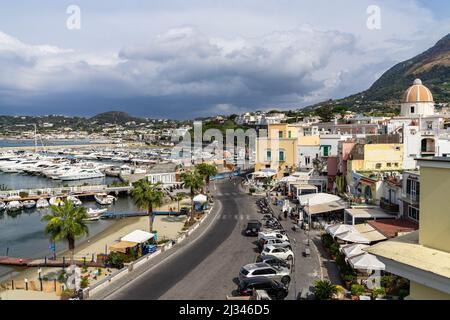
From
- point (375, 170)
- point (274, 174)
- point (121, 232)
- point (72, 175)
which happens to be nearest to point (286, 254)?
point (375, 170)

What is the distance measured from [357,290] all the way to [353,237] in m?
6.26

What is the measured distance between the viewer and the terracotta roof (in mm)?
22047

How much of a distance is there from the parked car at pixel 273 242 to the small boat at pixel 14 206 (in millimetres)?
36136

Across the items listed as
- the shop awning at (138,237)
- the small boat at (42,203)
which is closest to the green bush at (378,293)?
the shop awning at (138,237)

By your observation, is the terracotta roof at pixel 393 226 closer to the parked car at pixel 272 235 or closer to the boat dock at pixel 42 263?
the parked car at pixel 272 235

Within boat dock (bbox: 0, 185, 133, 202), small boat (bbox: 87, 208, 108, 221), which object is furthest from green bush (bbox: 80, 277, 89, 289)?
boat dock (bbox: 0, 185, 133, 202)

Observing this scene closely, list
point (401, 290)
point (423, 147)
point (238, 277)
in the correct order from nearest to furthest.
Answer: point (401, 290) → point (238, 277) → point (423, 147)

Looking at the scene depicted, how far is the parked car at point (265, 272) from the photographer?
742 inches

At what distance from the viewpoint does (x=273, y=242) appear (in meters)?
25.3

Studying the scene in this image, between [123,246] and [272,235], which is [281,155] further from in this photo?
[123,246]

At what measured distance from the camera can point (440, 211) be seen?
422 centimetres

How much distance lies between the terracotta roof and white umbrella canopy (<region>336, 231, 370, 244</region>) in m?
1.10
